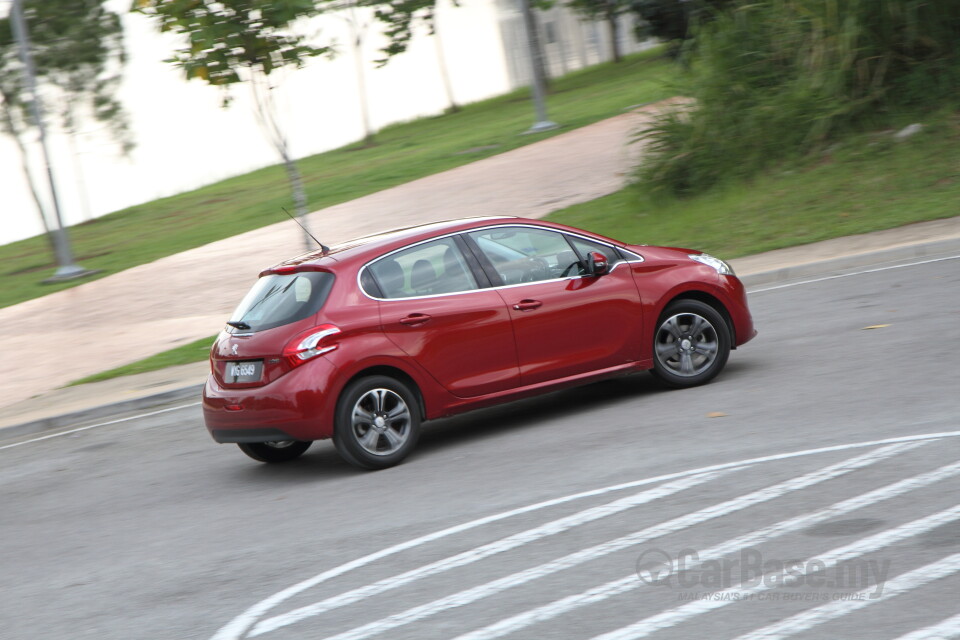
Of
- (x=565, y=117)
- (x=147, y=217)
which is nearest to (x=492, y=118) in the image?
(x=565, y=117)

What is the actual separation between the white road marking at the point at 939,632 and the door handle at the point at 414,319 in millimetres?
4485

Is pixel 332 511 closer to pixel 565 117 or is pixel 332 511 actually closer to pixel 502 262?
→ pixel 502 262

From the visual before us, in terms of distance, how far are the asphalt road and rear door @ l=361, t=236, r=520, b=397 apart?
531 mm

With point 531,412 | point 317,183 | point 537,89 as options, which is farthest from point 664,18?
point 531,412

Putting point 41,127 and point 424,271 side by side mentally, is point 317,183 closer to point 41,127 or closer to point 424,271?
point 41,127

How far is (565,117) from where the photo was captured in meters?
34.3

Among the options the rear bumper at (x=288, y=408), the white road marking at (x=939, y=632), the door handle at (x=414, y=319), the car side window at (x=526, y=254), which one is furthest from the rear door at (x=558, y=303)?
the white road marking at (x=939, y=632)

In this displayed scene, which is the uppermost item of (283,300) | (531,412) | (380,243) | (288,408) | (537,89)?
(537,89)

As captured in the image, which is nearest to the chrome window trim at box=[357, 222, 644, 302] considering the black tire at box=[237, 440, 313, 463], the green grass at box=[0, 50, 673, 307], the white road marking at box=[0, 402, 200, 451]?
the black tire at box=[237, 440, 313, 463]

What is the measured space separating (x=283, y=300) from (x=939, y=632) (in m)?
5.16

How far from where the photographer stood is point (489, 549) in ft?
18.6

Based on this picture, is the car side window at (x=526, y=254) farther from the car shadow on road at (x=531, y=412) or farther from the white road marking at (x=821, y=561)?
the white road marking at (x=821, y=561)

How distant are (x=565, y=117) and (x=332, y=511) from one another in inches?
1122

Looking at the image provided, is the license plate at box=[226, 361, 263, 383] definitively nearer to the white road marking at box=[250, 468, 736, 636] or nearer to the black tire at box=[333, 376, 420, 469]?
the black tire at box=[333, 376, 420, 469]
